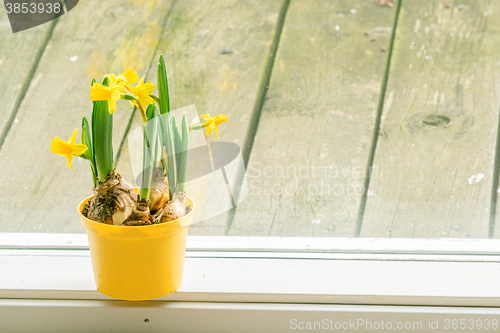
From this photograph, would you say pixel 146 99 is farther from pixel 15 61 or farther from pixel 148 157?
pixel 15 61

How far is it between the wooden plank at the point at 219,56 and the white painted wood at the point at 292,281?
0.39ft

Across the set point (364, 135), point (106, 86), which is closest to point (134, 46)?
point (106, 86)

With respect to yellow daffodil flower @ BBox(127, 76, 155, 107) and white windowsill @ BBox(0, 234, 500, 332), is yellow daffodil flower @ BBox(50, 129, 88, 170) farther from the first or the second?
white windowsill @ BBox(0, 234, 500, 332)

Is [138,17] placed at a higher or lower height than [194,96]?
higher

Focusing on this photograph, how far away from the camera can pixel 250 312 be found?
59 centimetres

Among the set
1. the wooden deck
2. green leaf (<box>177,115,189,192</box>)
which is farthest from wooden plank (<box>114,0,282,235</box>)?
green leaf (<box>177,115,189,192</box>)

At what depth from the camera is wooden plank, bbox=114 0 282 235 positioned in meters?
0.63

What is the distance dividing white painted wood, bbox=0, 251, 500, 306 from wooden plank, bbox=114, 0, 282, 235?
0.39 feet

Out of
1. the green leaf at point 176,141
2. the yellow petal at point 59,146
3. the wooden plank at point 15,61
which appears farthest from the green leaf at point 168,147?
the wooden plank at point 15,61

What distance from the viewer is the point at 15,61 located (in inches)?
25.5

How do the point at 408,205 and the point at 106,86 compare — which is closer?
the point at 106,86

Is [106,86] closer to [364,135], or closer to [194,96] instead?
[194,96]

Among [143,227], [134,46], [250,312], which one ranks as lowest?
[250,312]

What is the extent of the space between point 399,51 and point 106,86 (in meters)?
0.41
